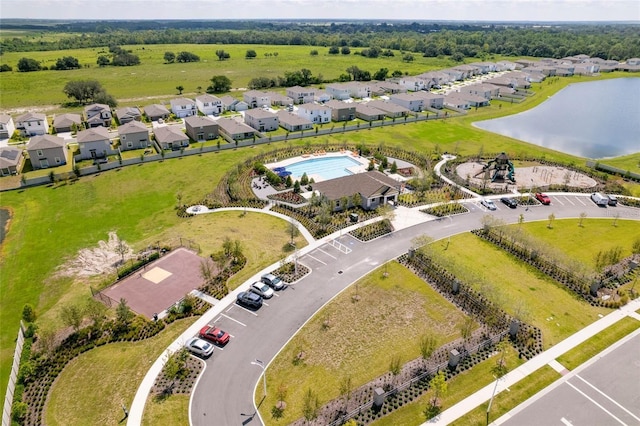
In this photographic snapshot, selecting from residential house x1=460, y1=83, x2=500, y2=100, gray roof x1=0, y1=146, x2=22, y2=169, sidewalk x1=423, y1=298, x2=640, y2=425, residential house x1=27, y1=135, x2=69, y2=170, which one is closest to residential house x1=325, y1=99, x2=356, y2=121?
residential house x1=460, y1=83, x2=500, y2=100

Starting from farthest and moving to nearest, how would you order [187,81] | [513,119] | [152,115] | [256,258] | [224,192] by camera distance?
1. [187,81]
2. [513,119]
3. [152,115]
4. [224,192]
5. [256,258]

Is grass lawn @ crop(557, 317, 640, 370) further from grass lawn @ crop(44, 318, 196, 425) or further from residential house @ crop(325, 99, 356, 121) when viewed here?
residential house @ crop(325, 99, 356, 121)

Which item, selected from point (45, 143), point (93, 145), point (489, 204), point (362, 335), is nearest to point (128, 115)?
point (93, 145)

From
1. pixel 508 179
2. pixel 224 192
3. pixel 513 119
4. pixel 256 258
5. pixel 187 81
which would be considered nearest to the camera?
pixel 256 258

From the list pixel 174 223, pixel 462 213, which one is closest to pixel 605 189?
pixel 462 213

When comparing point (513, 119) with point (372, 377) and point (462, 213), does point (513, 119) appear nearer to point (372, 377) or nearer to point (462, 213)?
point (462, 213)

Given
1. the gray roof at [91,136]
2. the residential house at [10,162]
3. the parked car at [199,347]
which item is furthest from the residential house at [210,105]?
the parked car at [199,347]

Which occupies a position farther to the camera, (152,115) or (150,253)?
(152,115)
